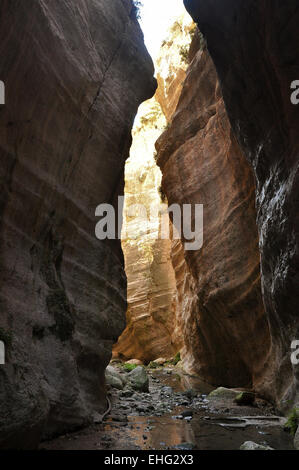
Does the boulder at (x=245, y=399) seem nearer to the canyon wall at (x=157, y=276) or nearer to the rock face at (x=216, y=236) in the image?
the rock face at (x=216, y=236)

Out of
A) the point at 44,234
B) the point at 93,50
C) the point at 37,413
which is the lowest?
the point at 37,413

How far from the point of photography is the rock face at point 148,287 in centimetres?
2830

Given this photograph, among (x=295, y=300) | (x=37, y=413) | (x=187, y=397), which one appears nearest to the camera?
(x=37, y=413)

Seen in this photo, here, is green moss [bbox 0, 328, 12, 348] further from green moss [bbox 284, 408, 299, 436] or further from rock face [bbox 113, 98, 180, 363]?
rock face [bbox 113, 98, 180, 363]

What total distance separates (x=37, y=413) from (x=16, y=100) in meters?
4.63

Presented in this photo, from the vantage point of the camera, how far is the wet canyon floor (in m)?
5.46

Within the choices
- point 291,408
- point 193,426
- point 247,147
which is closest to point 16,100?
point 247,147

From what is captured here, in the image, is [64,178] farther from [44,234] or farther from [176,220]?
[176,220]

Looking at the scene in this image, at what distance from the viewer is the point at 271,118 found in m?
7.22

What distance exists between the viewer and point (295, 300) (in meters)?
6.57

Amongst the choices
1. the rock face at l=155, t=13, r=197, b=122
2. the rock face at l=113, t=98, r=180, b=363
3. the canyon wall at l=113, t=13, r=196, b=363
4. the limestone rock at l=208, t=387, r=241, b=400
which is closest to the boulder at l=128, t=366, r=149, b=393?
the limestone rock at l=208, t=387, r=241, b=400

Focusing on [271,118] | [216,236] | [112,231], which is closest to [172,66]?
[216,236]

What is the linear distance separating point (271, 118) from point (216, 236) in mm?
6300

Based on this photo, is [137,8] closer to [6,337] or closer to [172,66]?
[6,337]
